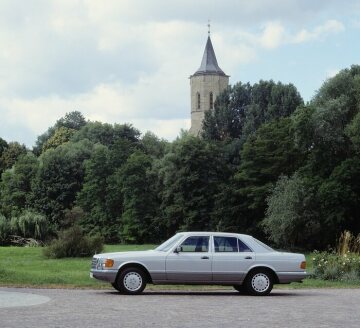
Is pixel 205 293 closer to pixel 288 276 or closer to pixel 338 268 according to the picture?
pixel 288 276

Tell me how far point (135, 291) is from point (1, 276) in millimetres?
6252

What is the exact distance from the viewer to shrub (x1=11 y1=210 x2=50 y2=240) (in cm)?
6494

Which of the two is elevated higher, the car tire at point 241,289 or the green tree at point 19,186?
the green tree at point 19,186

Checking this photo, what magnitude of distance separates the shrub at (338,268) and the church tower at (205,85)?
107 metres

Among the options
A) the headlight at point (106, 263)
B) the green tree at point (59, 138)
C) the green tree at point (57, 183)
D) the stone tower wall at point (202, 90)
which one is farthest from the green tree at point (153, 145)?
the headlight at point (106, 263)

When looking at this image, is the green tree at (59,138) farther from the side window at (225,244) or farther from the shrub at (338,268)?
the side window at (225,244)

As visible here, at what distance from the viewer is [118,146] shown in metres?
92.0

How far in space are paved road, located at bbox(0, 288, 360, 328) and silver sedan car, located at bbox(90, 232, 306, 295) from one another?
42 cm

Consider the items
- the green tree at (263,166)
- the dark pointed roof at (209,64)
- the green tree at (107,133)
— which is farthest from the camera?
the dark pointed roof at (209,64)

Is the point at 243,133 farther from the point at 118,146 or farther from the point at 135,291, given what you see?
Answer: the point at 135,291

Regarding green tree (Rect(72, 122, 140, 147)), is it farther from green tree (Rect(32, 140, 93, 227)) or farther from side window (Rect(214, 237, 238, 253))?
side window (Rect(214, 237, 238, 253))

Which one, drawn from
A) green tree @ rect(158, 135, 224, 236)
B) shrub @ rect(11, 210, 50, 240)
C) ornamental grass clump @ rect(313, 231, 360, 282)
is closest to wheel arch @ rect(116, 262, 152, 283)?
ornamental grass clump @ rect(313, 231, 360, 282)

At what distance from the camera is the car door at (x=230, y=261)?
20000 mm

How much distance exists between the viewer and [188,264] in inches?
782
